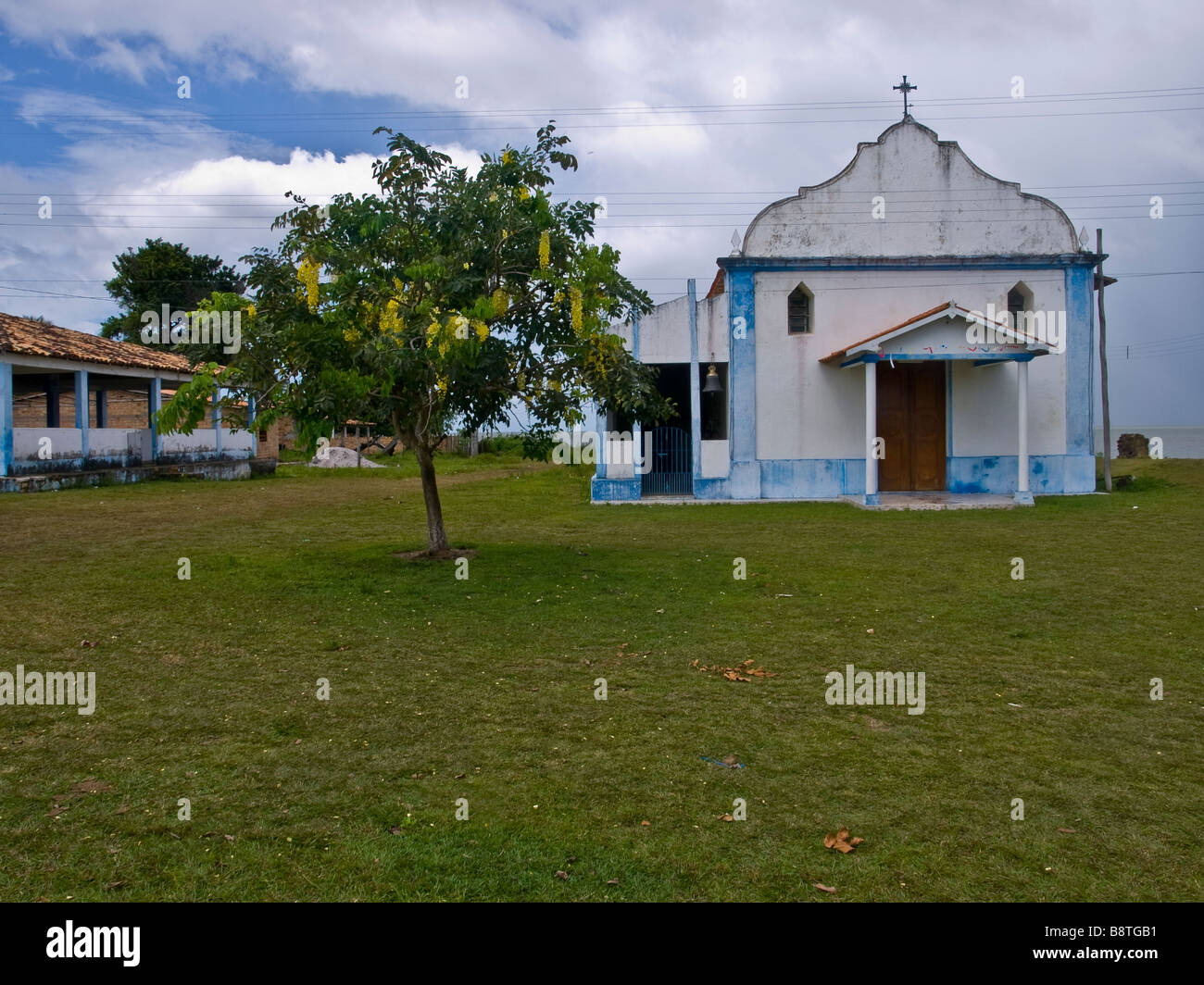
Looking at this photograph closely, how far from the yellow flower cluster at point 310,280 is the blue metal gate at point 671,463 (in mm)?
10716

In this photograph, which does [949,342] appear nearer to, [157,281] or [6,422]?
[6,422]

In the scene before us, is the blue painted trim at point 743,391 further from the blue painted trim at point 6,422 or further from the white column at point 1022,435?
the blue painted trim at point 6,422

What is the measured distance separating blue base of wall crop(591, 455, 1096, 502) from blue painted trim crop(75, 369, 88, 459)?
43.7 feet

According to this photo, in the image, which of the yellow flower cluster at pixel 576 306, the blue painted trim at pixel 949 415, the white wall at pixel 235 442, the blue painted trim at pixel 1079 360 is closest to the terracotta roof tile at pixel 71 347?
the white wall at pixel 235 442

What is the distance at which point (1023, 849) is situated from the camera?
375 cm

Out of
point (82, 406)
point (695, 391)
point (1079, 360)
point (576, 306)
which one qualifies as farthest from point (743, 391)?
point (82, 406)

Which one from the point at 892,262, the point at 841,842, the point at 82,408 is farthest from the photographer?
the point at 82,408

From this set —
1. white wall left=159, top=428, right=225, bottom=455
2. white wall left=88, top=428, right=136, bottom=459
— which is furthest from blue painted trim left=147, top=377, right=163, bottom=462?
white wall left=88, top=428, right=136, bottom=459

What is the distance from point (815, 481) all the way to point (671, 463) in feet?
9.42

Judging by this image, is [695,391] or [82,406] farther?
[82,406]

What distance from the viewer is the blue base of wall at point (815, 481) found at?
62.5 feet

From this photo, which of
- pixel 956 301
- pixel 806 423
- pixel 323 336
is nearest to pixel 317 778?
pixel 323 336

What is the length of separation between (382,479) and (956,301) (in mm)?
15653

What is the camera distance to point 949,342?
692 inches
